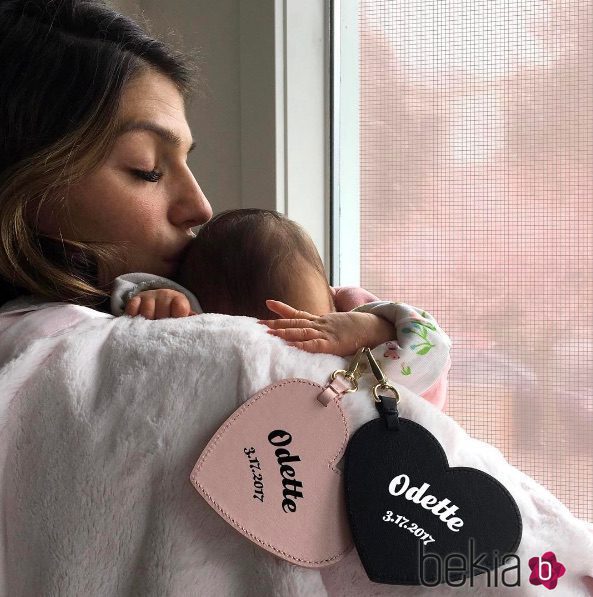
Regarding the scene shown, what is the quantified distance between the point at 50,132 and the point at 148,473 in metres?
0.41

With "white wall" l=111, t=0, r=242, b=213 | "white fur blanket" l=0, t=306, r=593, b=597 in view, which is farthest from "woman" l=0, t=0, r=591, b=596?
"white wall" l=111, t=0, r=242, b=213

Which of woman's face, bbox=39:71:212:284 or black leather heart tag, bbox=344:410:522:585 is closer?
black leather heart tag, bbox=344:410:522:585

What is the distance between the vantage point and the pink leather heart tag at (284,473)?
59cm

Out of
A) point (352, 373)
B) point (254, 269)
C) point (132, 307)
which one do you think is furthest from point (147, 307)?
point (352, 373)

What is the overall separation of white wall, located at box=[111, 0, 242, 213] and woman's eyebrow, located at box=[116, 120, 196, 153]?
42 cm

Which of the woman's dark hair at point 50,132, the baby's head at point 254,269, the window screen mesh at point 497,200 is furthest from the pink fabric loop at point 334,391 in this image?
the window screen mesh at point 497,200

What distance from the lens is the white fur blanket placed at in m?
0.59

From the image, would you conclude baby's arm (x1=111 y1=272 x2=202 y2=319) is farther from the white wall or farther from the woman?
the white wall

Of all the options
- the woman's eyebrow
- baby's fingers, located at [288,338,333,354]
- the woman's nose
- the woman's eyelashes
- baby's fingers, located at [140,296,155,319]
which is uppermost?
the woman's eyebrow

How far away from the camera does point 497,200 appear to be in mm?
1189

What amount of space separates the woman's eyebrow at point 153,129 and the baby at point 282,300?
0.36 ft

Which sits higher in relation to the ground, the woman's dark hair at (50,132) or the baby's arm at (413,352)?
the woman's dark hair at (50,132)

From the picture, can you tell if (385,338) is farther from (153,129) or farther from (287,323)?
(153,129)

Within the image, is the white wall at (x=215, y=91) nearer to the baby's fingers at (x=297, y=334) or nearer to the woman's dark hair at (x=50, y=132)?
the woman's dark hair at (x=50, y=132)
